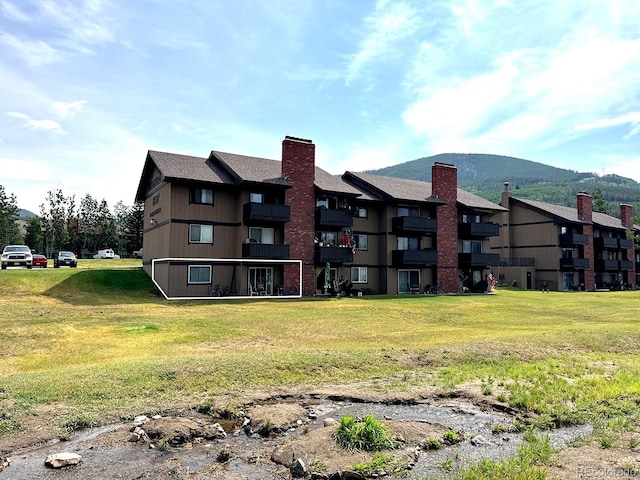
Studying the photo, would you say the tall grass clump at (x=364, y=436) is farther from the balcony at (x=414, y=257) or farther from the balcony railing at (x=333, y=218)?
the balcony at (x=414, y=257)

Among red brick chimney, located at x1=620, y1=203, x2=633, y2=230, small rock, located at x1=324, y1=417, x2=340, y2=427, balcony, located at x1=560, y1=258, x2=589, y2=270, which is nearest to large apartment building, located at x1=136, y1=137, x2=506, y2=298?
balcony, located at x1=560, y1=258, x2=589, y2=270

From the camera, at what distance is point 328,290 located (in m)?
39.1

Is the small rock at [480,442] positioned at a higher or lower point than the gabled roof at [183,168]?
lower

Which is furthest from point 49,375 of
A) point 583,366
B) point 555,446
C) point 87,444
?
point 583,366

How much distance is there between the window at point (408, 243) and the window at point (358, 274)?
13.8 feet

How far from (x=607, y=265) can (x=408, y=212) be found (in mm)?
35977

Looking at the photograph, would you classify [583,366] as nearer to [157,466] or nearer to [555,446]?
[555,446]

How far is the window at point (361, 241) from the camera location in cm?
4234

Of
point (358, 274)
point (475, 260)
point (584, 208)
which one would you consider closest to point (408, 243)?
point (358, 274)

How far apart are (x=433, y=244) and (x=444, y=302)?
1271 cm

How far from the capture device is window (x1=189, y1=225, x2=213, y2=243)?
34.5m

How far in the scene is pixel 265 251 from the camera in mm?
35156

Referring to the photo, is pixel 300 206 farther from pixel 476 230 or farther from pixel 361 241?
pixel 476 230

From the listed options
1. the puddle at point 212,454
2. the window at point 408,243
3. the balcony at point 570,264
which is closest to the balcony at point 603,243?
the balcony at point 570,264
